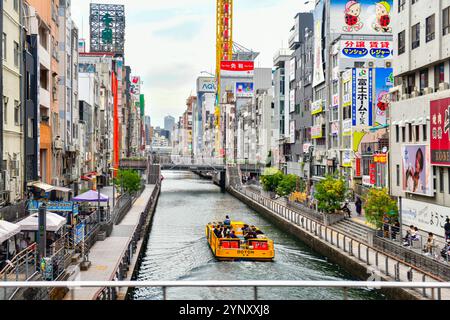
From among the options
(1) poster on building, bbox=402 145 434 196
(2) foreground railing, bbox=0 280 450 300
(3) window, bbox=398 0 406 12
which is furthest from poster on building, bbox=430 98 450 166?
(2) foreground railing, bbox=0 280 450 300

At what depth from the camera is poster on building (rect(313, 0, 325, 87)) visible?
6531 centimetres

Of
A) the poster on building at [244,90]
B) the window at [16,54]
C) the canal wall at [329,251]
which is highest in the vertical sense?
the poster on building at [244,90]

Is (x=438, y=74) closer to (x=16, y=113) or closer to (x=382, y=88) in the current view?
(x=382, y=88)

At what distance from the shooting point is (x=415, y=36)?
33.8 meters

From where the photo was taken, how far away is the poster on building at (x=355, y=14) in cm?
6256

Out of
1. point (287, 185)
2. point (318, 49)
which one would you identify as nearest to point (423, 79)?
point (287, 185)

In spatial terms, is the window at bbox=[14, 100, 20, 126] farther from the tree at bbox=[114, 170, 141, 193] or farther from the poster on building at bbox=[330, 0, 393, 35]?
the poster on building at bbox=[330, 0, 393, 35]

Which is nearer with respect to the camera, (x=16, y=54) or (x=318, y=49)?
(x=16, y=54)

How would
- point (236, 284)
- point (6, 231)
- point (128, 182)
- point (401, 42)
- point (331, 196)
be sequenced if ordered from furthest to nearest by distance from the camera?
point (128, 182) < point (331, 196) < point (401, 42) < point (6, 231) < point (236, 284)

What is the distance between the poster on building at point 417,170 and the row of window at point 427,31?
594 centimetres

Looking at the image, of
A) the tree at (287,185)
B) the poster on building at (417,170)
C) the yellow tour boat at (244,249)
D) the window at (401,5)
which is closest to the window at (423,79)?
the poster on building at (417,170)

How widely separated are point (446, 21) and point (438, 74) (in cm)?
314

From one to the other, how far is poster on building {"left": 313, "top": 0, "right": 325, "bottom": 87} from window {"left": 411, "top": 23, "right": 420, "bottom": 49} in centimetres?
3024

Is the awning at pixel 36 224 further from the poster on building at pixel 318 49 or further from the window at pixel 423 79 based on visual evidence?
the poster on building at pixel 318 49
